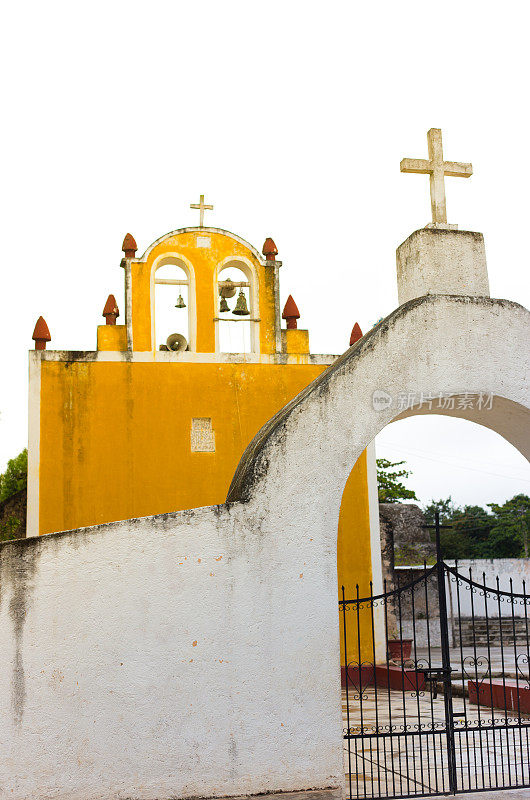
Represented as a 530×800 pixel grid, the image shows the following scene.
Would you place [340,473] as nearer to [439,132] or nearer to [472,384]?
[472,384]

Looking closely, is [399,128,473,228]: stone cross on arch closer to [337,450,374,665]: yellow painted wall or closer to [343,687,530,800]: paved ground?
[343,687,530,800]: paved ground

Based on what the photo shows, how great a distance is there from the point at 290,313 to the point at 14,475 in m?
14.1

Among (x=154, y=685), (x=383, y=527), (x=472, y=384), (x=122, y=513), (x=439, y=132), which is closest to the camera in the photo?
(x=154, y=685)

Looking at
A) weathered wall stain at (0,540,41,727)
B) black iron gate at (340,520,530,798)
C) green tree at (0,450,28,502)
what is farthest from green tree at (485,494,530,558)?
weathered wall stain at (0,540,41,727)

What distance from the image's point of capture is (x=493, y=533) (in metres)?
40.4

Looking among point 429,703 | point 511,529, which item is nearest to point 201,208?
point 429,703

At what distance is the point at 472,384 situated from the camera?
633 centimetres

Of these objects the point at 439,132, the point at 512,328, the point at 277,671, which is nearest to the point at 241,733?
the point at 277,671

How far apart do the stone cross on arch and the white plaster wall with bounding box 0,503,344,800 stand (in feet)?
9.32

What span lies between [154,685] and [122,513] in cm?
621

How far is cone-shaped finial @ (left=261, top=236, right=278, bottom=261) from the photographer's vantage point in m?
12.2

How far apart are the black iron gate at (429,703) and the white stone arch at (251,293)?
4.12m

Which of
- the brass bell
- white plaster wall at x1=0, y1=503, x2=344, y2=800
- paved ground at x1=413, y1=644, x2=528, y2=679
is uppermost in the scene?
the brass bell

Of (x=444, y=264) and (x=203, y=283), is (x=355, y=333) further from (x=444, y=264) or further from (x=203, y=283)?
(x=444, y=264)
